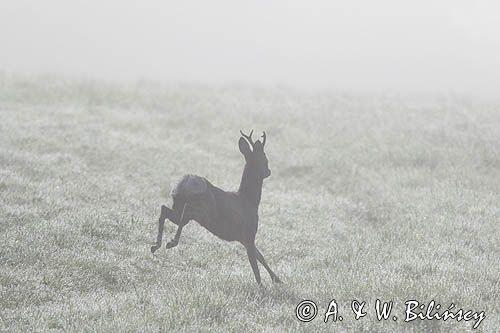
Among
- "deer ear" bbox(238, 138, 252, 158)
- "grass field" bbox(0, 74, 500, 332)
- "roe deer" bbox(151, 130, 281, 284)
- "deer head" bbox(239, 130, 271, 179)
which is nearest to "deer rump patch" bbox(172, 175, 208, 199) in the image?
"roe deer" bbox(151, 130, 281, 284)

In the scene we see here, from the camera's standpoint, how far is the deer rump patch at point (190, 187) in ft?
23.8

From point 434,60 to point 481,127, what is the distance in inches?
1167

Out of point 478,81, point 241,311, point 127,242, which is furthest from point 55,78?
point 478,81

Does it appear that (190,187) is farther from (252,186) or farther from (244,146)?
(252,186)

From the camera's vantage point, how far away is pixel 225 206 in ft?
24.6

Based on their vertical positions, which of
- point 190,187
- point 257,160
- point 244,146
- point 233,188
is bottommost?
point 233,188

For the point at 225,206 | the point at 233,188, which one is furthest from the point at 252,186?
the point at 233,188

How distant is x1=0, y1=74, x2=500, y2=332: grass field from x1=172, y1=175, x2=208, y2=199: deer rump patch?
103cm

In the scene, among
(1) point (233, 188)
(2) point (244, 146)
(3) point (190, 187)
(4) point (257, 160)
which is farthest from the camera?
(1) point (233, 188)

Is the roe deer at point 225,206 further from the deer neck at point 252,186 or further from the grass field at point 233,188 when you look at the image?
the grass field at point 233,188

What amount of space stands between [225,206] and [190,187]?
18.9 inches

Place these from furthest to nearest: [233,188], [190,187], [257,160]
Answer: [233,188] < [257,160] < [190,187]

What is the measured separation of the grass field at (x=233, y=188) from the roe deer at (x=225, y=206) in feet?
1.97

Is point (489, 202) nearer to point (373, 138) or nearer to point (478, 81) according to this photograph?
point (373, 138)
